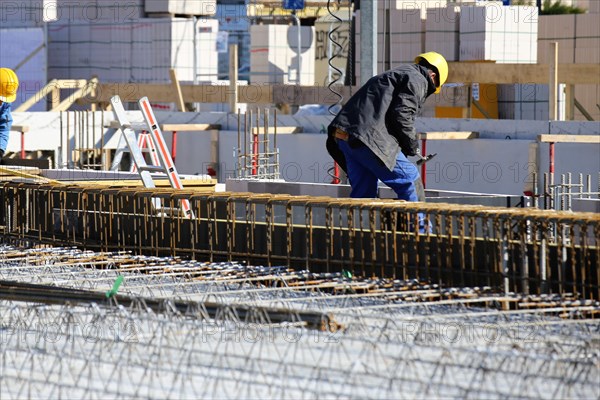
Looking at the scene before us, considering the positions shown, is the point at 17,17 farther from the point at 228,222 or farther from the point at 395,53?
the point at 228,222

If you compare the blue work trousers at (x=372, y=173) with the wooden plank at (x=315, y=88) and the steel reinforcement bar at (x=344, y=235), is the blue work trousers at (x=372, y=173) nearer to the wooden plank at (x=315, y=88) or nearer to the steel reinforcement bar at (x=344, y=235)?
the steel reinforcement bar at (x=344, y=235)

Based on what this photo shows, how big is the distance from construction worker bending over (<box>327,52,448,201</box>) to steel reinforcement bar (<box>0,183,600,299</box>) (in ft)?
1.58

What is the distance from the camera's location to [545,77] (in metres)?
14.9

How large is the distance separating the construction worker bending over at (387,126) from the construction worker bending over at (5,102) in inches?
140

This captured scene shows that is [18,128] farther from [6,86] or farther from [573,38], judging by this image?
[573,38]

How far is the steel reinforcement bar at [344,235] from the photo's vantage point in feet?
20.6

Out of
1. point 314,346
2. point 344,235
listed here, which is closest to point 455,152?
point 344,235

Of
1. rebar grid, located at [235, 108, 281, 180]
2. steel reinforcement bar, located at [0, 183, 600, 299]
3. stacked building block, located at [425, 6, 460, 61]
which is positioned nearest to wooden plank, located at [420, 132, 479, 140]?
rebar grid, located at [235, 108, 281, 180]

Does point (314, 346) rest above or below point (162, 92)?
below

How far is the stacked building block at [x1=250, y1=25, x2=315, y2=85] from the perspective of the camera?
24.4 meters

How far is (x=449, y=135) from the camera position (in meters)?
14.3

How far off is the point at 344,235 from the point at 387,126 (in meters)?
1.22

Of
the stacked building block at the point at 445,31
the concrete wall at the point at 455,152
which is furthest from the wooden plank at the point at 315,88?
the stacked building block at the point at 445,31

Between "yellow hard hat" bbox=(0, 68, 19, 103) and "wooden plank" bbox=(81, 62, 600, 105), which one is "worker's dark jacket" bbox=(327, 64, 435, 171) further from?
"wooden plank" bbox=(81, 62, 600, 105)
